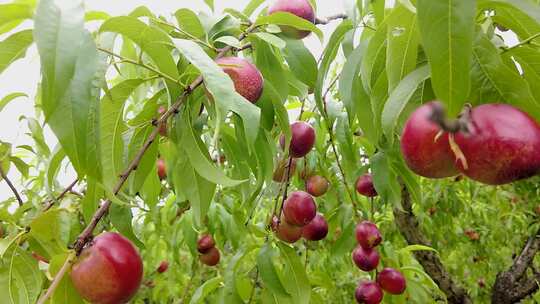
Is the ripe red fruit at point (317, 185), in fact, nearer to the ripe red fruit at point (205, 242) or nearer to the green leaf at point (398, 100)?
the ripe red fruit at point (205, 242)

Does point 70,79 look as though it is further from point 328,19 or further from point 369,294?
point 369,294

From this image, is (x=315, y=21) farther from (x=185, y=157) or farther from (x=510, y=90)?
(x=510, y=90)

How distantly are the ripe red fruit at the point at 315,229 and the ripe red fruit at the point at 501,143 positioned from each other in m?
0.99

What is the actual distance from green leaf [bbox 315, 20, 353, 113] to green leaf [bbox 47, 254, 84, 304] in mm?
550

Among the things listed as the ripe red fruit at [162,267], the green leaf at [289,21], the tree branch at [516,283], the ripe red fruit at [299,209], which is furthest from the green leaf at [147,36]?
the ripe red fruit at [162,267]

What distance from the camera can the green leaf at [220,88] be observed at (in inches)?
26.7

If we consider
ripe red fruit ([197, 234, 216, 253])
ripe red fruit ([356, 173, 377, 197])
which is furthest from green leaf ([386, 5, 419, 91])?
ripe red fruit ([197, 234, 216, 253])

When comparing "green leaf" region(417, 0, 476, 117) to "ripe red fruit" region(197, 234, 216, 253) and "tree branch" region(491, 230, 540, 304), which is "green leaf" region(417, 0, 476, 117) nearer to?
"ripe red fruit" region(197, 234, 216, 253)

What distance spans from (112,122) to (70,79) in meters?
0.32

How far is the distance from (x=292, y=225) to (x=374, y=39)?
82 centimetres

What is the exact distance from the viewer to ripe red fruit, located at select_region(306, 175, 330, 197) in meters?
1.70

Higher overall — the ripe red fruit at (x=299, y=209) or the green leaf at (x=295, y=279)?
the ripe red fruit at (x=299, y=209)

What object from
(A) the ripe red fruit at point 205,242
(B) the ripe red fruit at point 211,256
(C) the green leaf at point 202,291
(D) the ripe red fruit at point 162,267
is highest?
(C) the green leaf at point 202,291

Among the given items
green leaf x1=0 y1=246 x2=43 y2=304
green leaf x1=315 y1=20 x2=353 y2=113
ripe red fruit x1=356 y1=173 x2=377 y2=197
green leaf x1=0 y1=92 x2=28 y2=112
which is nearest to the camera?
green leaf x1=0 y1=246 x2=43 y2=304
